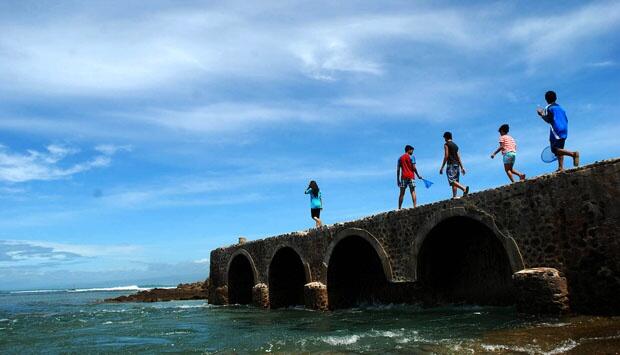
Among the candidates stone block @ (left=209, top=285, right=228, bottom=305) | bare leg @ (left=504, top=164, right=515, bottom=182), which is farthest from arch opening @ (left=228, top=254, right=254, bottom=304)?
bare leg @ (left=504, top=164, right=515, bottom=182)

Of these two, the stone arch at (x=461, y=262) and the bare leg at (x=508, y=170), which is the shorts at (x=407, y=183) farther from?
the bare leg at (x=508, y=170)

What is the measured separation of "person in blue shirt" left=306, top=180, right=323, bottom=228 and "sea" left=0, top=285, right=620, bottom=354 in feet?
10.1

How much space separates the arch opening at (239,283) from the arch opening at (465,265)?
12.4 metres

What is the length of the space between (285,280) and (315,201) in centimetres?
457

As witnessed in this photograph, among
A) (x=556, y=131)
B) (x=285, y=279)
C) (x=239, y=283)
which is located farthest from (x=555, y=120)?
(x=239, y=283)

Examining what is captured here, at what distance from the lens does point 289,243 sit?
18688mm

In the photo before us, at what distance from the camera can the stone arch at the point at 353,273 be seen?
53.6 ft

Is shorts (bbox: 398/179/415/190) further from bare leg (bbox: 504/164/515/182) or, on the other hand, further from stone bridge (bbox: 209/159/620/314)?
bare leg (bbox: 504/164/515/182)

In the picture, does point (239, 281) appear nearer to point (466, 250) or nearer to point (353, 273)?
point (353, 273)

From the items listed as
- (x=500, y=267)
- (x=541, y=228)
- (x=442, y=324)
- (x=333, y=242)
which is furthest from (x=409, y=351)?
(x=333, y=242)

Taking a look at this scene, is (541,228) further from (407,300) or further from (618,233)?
(407,300)

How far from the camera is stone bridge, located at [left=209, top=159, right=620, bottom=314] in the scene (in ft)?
29.6

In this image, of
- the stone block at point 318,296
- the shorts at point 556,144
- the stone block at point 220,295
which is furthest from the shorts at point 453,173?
the stone block at point 220,295

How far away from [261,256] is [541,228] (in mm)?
12881
